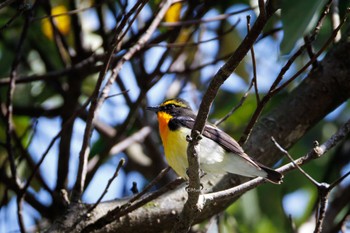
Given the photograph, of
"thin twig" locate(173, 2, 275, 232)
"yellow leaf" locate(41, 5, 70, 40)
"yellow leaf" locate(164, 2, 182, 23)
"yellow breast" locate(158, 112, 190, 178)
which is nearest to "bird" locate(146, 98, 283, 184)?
"yellow breast" locate(158, 112, 190, 178)

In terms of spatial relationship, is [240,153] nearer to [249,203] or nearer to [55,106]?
[249,203]

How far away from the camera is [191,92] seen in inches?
239

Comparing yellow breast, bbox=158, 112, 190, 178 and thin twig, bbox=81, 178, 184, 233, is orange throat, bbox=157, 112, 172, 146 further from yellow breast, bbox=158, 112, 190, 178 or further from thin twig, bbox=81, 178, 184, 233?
thin twig, bbox=81, 178, 184, 233

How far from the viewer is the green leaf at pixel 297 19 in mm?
2881

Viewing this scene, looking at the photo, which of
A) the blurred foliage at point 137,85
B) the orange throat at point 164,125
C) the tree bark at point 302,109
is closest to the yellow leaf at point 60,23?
the blurred foliage at point 137,85

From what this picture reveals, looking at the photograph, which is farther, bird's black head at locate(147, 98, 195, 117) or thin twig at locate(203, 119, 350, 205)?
bird's black head at locate(147, 98, 195, 117)

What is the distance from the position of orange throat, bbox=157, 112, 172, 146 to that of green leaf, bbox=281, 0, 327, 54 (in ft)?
4.69

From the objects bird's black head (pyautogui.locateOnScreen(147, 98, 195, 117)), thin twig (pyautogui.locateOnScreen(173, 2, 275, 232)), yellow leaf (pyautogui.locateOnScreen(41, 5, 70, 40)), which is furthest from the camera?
yellow leaf (pyautogui.locateOnScreen(41, 5, 70, 40))

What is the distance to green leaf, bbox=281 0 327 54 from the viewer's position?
2881 millimetres

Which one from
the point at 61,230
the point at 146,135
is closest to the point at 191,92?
the point at 146,135

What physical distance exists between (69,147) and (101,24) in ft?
3.56

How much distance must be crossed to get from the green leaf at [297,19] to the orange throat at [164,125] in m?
1.43

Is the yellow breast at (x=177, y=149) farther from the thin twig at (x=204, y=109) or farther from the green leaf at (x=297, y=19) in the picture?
the green leaf at (x=297, y=19)

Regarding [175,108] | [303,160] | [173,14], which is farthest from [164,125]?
[303,160]
